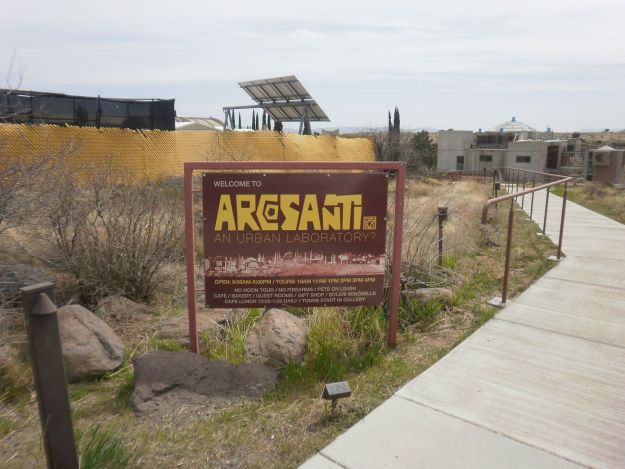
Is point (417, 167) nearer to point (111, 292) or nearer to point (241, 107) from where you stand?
point (241, 107)

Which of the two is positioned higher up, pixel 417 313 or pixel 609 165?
pixel 609 165

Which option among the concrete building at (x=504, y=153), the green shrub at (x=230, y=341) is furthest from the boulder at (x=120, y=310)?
the concrete building at (x=504, y=153)

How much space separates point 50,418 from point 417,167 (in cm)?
2720

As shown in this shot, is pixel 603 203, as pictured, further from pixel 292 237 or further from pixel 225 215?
pixel 225 215

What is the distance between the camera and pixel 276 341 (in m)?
3.84

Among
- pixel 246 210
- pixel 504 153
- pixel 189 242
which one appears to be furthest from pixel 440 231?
pixel 504 153

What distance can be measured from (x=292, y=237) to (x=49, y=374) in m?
2.08

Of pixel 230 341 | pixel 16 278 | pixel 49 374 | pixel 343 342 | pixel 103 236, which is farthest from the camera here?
pixel 103 236

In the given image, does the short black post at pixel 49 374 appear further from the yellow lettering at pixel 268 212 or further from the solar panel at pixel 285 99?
the solar panel at pixel 285 99

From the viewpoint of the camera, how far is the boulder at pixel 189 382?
3.19m

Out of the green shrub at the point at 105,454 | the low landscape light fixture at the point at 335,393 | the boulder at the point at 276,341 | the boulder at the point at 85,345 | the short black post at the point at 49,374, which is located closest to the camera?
the short black post at the point at 49,374

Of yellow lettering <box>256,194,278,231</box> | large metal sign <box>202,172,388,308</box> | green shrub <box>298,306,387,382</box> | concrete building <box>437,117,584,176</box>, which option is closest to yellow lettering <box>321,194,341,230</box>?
large metal sign <box>202,172,388,308</box>

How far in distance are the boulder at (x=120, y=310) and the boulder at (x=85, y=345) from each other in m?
0.73

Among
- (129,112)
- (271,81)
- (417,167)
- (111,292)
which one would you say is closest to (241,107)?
(271,81)
